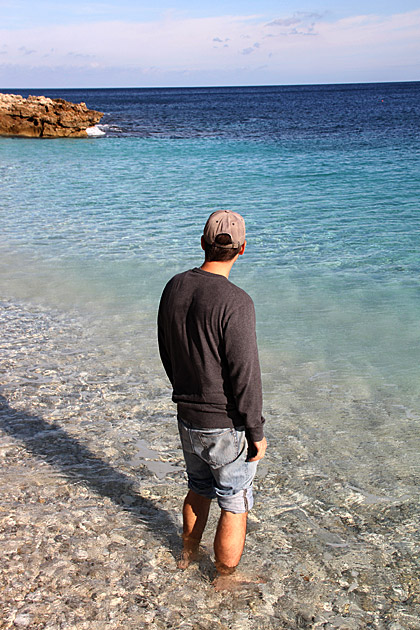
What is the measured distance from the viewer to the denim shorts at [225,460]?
9.18ft

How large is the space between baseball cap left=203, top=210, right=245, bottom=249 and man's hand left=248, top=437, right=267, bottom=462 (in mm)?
956

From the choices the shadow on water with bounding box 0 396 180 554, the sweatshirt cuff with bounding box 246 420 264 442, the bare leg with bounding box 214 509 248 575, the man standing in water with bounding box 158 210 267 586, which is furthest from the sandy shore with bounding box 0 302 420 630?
the sweatshirt cuff with bounding box 246 420 264 442

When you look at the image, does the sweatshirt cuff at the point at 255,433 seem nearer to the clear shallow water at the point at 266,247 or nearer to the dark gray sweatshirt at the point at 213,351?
the dark gray sweatshirt at the point at 213,351

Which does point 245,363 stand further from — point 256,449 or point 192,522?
point 192,522

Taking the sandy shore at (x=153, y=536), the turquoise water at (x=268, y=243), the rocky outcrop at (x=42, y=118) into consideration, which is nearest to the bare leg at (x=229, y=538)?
the sandy shore at (x=153, y=536)

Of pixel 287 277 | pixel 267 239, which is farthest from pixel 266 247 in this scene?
pixel 287 277

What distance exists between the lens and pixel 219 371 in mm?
2742

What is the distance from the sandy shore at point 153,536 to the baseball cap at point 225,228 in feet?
6.39

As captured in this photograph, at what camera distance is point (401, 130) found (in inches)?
1651

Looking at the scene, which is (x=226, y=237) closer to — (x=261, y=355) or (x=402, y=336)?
(x=261, y=355)

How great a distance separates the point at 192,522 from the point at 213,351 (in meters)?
1.15

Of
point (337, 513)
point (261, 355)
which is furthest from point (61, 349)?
point (337, 513)

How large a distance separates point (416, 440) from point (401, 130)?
1643 inches

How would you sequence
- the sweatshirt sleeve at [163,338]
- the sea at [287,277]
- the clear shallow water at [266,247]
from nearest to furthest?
1. the sweatshirt sleeve at [163,338]
2. the sea at [287,277]
3. the clear shallow water at [266,247]
